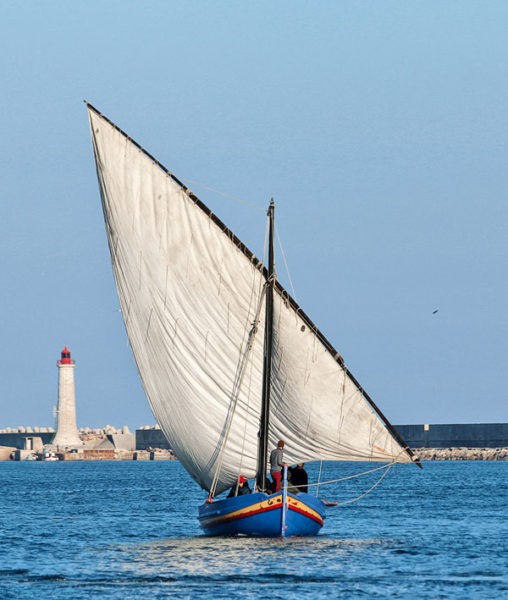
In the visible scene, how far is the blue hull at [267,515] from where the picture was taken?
3809cm

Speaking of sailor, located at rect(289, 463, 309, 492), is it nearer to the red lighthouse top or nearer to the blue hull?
the blue hull

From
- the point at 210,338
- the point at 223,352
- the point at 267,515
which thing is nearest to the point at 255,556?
the point at 267,515

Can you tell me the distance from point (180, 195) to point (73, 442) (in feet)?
480

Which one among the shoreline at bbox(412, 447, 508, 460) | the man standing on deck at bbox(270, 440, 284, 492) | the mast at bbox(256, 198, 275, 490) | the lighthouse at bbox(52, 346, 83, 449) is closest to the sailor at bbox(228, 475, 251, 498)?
the mast at bbox(256, 198, 275, 490)

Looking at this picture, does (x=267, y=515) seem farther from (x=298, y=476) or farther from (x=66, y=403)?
(x=66, y=403)

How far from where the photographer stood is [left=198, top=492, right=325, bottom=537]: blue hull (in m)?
38.1

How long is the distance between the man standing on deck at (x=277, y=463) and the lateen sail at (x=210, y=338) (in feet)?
2.90

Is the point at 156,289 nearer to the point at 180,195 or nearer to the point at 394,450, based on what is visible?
the point at 180,195

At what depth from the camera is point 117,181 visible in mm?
39406

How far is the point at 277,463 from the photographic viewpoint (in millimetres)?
38094

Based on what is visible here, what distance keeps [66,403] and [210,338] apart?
136061 millimetres

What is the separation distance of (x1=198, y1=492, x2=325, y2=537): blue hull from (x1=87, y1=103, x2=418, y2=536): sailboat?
1.4 inches

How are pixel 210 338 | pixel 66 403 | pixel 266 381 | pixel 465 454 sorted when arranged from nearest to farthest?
pixel 266 381 → pixel 210 338 → pixel 465 454 → pixel 66 403

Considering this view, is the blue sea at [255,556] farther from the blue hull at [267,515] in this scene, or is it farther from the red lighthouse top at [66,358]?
the red lighthouse top at [66,358]
